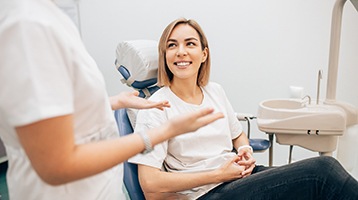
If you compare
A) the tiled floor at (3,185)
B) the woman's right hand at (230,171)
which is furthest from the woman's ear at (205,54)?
the tiled floor at (3,185)

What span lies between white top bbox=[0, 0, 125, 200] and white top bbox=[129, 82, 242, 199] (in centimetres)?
52

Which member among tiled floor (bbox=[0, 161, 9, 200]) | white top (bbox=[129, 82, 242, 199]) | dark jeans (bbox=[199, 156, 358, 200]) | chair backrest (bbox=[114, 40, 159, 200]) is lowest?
tiled floor (bbox=[0, 161, 9, 200])

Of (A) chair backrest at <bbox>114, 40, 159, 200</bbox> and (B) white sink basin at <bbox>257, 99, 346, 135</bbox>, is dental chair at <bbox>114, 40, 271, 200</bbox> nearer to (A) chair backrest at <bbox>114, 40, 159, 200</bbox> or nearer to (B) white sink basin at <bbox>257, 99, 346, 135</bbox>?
(A) chair backrest at <bbox>114, 40, 159, 200</bbox>

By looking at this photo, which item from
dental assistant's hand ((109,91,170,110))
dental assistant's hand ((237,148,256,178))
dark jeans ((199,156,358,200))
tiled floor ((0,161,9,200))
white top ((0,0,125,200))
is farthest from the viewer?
tiled floor ((0,161,9,200))

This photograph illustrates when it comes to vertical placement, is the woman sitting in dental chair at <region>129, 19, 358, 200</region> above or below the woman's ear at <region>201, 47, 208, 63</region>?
below

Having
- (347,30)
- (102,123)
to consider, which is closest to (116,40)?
(347,30)

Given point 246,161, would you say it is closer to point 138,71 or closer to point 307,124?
point 307,124

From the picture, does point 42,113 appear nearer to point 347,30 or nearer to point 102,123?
point 102,123

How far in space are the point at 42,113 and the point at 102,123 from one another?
0.66ft

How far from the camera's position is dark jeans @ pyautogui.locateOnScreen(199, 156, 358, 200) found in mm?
1089

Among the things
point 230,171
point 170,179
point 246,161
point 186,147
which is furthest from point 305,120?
point 170,179

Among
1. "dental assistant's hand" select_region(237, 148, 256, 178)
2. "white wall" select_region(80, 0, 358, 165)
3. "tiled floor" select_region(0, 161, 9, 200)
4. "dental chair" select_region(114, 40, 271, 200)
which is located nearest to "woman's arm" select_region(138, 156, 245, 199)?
"dental assistant's hand" select_region(237, 148, 256, 178)

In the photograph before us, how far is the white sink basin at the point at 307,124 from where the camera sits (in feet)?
4.43

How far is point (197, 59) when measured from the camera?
1344mm
